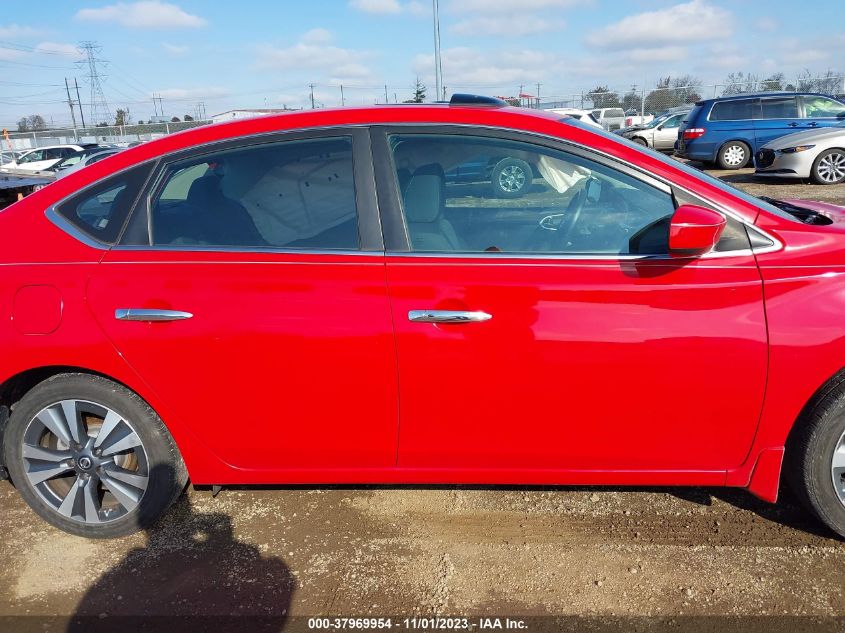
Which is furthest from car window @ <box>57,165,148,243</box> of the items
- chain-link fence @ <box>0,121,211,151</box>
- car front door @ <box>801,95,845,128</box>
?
chain-link fence @ <box>0,121,211,151</box>

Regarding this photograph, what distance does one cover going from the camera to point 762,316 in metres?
2.37

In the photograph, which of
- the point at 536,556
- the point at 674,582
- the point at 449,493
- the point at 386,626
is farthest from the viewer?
the point at 449,493

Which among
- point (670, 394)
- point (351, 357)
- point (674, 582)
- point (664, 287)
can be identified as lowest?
point (674, 582)

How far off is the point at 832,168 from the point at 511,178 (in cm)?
1264

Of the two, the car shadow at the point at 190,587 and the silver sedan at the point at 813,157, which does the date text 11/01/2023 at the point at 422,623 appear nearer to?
the car shadow at the point at 190,587

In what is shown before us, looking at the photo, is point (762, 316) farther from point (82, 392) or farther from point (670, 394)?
point (82, 392)

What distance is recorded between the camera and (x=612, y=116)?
1273 inches

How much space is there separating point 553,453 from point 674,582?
647mm

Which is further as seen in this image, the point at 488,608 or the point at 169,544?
the point at 169,544

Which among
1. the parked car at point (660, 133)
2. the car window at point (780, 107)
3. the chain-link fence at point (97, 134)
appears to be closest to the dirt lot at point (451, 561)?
the car window at point (780, 107)

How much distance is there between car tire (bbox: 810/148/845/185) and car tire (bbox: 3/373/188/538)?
13446mm

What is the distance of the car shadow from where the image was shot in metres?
2.38

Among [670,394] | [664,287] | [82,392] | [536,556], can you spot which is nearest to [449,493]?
[536,556]

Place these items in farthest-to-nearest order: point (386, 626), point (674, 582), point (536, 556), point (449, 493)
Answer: point (449, 493)
point (536, 556)
point (674, 582)
point (386, 626)
